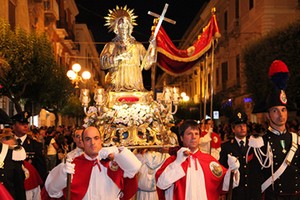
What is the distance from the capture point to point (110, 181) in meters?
5.53

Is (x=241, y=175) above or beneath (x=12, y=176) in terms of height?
beneath

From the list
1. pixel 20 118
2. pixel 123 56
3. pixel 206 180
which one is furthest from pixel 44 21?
pixel 206 180

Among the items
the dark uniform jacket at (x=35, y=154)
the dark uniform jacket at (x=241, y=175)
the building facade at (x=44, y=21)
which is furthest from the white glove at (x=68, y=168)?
the building facade at (x=44, y=21)

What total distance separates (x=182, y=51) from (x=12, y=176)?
20.3ft

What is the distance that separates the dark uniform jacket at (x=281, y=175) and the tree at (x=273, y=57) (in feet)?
50.4

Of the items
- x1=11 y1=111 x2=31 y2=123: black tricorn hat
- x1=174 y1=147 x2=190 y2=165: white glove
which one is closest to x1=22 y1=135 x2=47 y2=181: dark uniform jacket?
x1=11 y1=111 x2=31 y2=123: black tricorn hat

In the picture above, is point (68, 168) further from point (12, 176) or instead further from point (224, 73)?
point (224, 73)

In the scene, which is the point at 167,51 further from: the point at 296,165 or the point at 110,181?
the point at 110,181

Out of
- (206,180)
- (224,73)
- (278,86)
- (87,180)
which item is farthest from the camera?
(224,73)

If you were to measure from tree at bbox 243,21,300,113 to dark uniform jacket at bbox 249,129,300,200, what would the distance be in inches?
605

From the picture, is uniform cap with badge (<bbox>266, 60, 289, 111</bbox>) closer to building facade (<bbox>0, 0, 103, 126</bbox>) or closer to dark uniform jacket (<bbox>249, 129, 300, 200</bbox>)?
dark uniform jacket (<bbox>249, 129, 300, 200</bbox>)

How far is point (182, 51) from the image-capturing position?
11.8 m

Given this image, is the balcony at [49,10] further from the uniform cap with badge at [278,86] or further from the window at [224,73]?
the uniform cap with badge at [278,86]

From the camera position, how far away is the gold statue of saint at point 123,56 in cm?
1109
